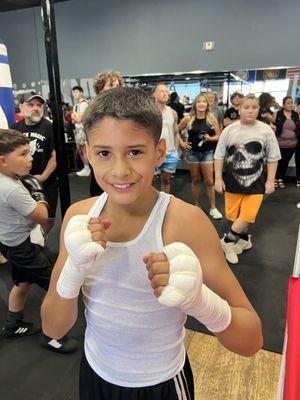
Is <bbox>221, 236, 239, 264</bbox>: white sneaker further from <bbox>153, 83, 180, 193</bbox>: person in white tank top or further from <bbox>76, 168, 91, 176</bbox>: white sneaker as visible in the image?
<bbox>76, 168, 91, 176</bbox>: white sneaker

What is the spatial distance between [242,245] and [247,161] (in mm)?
883

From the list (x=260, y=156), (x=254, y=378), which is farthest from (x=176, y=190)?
(x=254, y=378)

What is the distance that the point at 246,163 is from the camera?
272 cm

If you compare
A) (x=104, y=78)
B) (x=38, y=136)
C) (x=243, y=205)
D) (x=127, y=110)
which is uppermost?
(x=104, y=78)

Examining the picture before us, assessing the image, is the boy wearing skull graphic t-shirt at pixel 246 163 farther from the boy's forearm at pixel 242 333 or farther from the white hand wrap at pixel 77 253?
the white hand wrap at pixel 77 253

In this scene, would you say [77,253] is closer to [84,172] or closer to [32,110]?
[32,110]

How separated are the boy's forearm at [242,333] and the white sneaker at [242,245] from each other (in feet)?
7.68

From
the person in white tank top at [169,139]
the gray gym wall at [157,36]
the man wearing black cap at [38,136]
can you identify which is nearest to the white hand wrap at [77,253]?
the man wearing black cap at [38,136]

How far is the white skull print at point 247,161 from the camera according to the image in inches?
105

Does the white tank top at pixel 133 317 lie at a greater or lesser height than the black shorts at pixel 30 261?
greater

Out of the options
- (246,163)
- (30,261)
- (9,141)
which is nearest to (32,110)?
(9,141)

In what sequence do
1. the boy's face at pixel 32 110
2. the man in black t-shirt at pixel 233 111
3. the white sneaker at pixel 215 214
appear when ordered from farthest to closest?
the man in black t-shirt at pixel 233 111
the white sneaker at pixel 215 214
the boy's face at pixel 32 110

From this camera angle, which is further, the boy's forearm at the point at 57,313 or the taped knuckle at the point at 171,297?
the boy's forearm at the point at 57,313

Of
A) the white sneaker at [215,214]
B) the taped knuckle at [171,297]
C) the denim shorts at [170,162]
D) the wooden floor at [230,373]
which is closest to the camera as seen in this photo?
the taped knuckle at [171,297]
